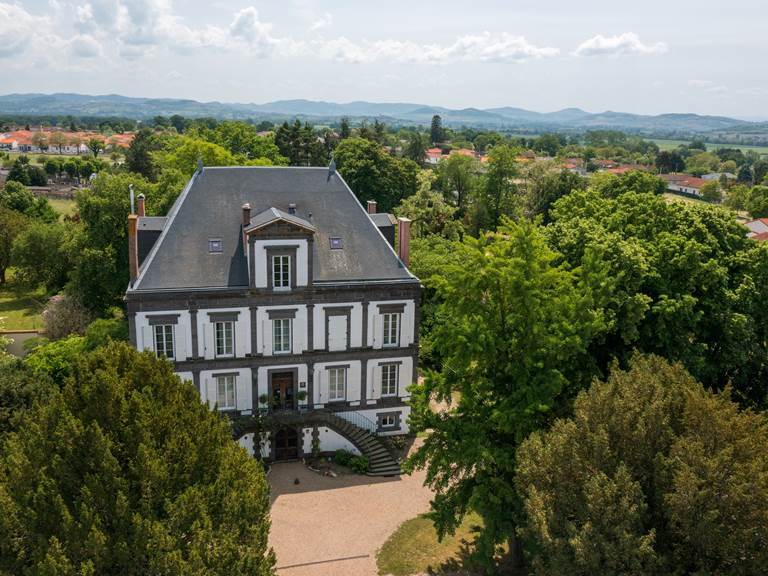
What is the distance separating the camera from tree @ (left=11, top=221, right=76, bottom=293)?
63.7m

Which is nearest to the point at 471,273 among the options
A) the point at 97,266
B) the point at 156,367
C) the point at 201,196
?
the point at 156,367

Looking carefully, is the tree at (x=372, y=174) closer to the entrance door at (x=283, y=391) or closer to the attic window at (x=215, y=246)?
the attic window at (x=215, y=246)

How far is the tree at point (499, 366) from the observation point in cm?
2225

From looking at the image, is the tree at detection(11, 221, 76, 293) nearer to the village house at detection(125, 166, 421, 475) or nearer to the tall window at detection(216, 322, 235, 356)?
the village house at detection(125, 166, 421, 475)

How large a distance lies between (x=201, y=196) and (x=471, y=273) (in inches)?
681

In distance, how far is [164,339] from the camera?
31.0m

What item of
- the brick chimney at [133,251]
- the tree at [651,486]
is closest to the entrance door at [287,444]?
the brick chimney at [133,251]

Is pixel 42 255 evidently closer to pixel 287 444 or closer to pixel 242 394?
pixel 242 394

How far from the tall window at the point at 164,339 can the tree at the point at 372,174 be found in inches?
2038

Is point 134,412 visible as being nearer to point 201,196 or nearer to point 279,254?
point 279,254

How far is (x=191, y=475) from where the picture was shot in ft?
60.2

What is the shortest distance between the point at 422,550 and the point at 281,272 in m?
14.4

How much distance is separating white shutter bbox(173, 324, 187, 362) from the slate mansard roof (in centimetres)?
208

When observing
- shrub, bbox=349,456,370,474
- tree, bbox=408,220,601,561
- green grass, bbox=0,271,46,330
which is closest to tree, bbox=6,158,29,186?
green grass, bbox=0,271,46,330
